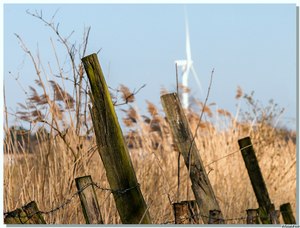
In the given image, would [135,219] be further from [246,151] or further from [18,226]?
[246,151]

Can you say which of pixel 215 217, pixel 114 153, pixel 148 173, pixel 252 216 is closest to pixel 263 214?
pixel 252 216

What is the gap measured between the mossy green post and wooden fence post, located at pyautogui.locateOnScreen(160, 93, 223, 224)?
1.03 feet

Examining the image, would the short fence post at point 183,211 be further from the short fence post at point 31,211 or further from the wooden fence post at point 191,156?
the short fence post at point 31,211

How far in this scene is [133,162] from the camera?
3502 mm

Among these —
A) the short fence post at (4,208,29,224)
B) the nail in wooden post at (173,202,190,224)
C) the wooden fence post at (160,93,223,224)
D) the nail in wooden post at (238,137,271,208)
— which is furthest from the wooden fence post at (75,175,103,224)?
the nail in wooden post at (238,137,271,208)

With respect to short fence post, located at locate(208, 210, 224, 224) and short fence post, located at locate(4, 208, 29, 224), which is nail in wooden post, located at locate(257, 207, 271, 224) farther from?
short fence post, located at locate(4, 208, 29, 224)

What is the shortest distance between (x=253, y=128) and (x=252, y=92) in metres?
0.49

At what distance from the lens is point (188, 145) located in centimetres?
153

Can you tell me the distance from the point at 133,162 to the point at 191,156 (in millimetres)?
2041

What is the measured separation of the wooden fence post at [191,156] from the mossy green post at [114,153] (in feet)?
1.03

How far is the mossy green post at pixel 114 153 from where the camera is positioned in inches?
52.1

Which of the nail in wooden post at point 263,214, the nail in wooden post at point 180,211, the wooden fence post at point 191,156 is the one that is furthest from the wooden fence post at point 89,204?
the nail in wooden post at point 263,214

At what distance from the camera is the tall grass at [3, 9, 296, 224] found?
1749 millimetres

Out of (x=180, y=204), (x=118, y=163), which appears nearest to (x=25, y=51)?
(x=118, y=163)
